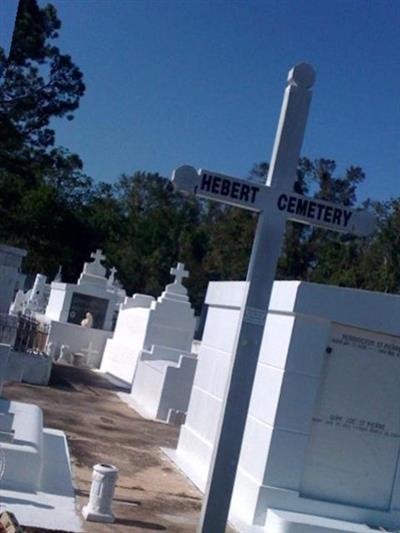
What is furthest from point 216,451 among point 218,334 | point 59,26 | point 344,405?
point 59,26

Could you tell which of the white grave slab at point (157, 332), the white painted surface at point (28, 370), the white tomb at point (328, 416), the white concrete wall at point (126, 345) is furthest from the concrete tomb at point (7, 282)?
the white concrete wall at point (126, 345)

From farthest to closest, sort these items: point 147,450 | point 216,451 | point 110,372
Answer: point 110,372 < point 147,450 < point 216,451

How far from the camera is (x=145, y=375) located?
17344 mm

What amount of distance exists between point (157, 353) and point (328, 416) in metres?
11.1

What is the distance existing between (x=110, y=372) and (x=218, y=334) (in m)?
11.9

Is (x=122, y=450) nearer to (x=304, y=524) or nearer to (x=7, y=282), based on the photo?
(x=7, y=282)

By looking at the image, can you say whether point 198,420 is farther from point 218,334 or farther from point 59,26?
point 59,26

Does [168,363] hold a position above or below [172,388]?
above

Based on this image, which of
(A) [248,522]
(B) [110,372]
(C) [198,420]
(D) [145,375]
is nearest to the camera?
(A) [248,522]

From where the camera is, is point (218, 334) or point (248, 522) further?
point (218, 334)

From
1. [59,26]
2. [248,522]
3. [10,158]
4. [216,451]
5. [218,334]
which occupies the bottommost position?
[248,522]

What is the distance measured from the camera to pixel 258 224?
6.00 meters

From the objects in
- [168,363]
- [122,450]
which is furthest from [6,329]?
[168,363]

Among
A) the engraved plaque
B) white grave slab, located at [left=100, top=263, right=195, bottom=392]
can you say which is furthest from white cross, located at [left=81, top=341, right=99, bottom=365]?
the engraved plaque
